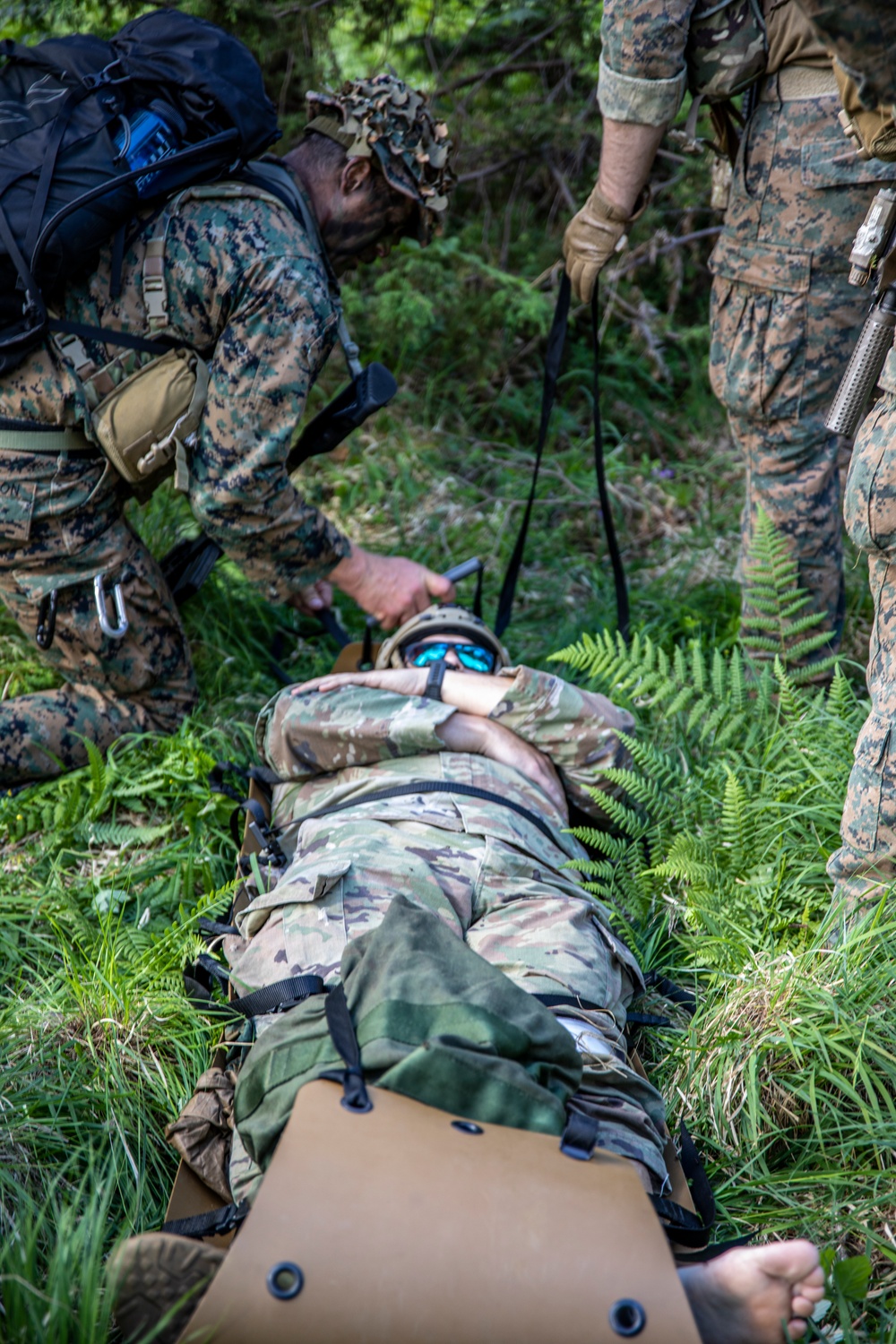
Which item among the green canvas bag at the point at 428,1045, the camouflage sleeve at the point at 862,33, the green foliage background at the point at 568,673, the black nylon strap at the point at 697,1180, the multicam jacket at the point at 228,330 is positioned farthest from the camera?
the multicam jacket at the point at 228,330

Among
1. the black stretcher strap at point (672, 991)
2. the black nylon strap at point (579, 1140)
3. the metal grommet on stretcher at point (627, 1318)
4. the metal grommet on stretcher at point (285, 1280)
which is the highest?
the metal grommet on stretcher at point (285, 1280)

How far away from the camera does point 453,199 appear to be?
19.1 ft

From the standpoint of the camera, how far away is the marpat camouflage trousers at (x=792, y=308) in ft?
9.73

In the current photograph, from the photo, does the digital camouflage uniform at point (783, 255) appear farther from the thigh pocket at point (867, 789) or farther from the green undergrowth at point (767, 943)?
the thigh pocket at point (867, 789)

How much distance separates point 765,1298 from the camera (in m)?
1.52

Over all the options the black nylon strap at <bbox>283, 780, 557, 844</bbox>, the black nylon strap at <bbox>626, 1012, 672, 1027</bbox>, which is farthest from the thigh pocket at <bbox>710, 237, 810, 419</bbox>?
the black nylon strap at <bbox>626, 1012, 672, 1027</bbox>

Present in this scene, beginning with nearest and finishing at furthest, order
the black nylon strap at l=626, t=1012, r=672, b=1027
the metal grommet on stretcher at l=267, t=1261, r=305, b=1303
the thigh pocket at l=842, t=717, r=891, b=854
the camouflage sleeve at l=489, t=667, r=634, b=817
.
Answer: the metal grommet on stretcher at l=267, t=1261, r=305, b=1303 < the thigh pocket at l=842, t=717, r=891, b=854 < the black nylon strap at l=626, t=1012, r=672, b=1027 < the camouflage sleeve at l=489, t=667, r=634, b=817

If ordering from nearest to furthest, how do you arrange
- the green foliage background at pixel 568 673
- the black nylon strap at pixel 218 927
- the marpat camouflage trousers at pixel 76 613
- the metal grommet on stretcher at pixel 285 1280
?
the metal grommet on stretcher at pixel 285 1280 → the green foliage background at pixel 568 673 → the black nylon strap at pixel 218 927 → the marpat camouflage trousers at pixel 76 613

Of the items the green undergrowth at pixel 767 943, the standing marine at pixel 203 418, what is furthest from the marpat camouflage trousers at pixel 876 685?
the standing marine at pixel 203 418

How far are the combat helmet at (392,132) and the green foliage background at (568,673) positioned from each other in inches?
54.6

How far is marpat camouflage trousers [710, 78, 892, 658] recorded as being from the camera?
9.73 ft

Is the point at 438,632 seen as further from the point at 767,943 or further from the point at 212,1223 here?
the point at 212,1223

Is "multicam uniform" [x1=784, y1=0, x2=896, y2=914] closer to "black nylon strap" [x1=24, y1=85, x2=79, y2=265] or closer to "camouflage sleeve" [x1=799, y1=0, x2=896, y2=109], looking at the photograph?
"camouflage sleeve" [x1=799, y1=0, x2=896, y2=109]

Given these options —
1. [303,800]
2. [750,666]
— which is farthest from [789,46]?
[303,800]
